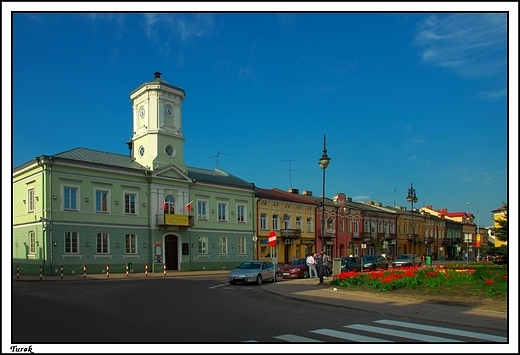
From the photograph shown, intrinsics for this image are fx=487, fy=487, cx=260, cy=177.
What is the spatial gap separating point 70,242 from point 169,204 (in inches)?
364

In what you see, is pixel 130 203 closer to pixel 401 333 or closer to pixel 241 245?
pixel 241 245

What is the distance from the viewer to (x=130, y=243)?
3828cm

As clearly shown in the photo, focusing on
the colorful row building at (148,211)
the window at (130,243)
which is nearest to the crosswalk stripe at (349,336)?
the colorful row building at (148,211)

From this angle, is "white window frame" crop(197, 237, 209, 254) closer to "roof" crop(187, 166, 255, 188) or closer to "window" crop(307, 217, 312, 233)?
"roof" crop(187, 166, 255, 188)

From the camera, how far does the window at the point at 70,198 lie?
3450cm

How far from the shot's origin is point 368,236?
67.1 m

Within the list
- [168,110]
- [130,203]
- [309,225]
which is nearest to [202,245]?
[130,203]

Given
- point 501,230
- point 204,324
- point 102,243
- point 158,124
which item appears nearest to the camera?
point 204,324

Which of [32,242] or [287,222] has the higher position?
[287,222]

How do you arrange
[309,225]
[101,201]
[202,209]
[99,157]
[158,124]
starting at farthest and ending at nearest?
[309,225]
[202,209]
[158,124]
[99,157]
[101,201]

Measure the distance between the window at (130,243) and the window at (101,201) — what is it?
2919 mm

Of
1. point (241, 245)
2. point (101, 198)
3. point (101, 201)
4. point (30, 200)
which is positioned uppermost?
point (101, 198)

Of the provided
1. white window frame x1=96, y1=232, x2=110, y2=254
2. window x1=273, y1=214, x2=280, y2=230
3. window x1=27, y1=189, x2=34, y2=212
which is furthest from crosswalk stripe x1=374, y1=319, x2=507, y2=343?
window x1=273, y1=214, x2=280, y2=230

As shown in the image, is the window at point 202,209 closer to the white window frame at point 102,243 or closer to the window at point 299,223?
the white window frame at point 102,243
